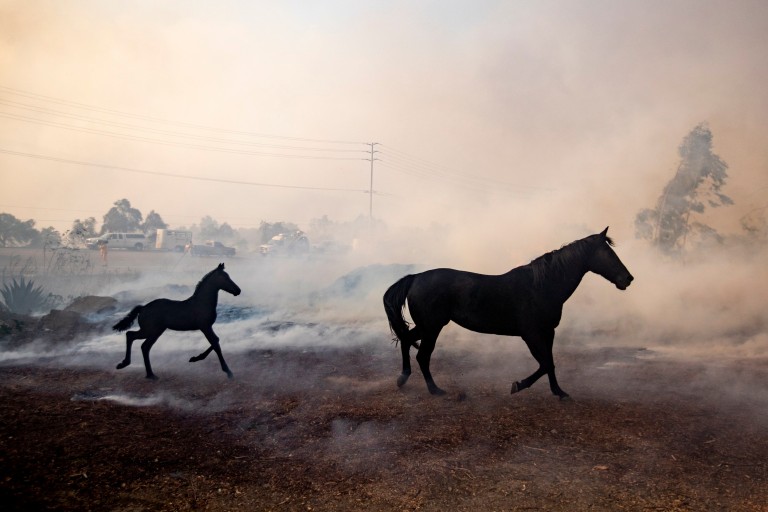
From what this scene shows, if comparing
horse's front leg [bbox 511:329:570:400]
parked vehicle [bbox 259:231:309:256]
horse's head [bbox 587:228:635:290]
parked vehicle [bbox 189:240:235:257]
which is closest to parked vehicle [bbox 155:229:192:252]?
parked vehicle [bbox 189:240:235:257]

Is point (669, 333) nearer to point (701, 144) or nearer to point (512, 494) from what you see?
point (512, 494)

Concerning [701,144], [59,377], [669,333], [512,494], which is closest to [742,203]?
[701,144]

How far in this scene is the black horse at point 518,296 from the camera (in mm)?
7852

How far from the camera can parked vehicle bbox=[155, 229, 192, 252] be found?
165 ft

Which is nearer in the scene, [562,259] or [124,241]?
[562,259]

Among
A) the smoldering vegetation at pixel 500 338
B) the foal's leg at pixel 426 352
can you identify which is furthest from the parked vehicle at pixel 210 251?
the foal's leg at pixel 426 352

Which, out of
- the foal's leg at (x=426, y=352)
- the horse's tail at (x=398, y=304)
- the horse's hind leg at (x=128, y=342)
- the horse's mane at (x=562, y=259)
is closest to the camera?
the horse's mane at (x=562, y=259)

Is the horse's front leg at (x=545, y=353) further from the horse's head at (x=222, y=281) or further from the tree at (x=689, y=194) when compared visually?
the tree at (x=689, y=194)

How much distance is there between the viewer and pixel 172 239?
51.1 m

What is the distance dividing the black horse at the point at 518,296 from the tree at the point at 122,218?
82.7 meters

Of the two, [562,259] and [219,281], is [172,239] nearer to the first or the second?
[219,281]

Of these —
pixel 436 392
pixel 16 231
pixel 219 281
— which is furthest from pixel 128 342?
pixel 16 231

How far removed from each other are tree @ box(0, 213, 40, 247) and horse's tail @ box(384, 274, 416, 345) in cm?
5953

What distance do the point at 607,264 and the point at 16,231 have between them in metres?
64.3
